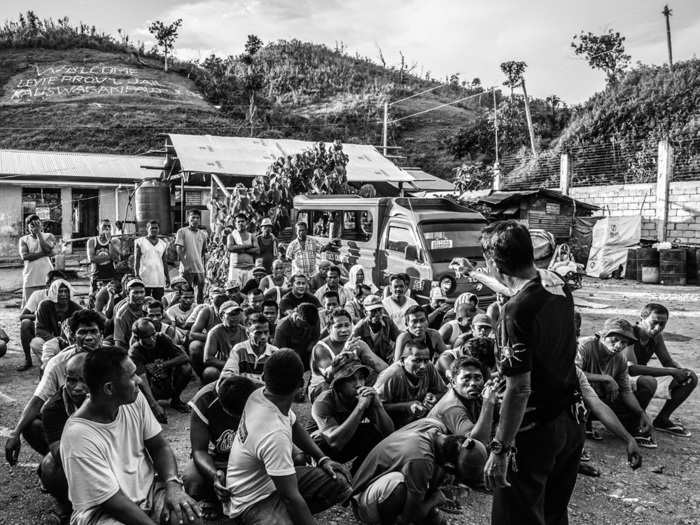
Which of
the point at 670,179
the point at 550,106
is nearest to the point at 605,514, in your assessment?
the point at 670,179

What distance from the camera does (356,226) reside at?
959 cm

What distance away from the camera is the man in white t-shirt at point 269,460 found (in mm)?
2617

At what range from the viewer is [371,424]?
3844mm

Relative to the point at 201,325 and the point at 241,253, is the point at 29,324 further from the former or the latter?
the point at 241,253

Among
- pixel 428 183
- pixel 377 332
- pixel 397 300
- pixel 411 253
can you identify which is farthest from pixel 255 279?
pixel 428 183

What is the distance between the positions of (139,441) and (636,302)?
11.7m

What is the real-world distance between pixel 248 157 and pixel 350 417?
1225 centimetres

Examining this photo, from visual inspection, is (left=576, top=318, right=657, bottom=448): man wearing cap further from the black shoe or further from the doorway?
the doorway

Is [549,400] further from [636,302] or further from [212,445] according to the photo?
[636,302]

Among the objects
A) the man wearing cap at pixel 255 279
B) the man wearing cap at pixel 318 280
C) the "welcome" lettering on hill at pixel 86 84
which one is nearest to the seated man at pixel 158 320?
the man wearing cap at pixel 255 279

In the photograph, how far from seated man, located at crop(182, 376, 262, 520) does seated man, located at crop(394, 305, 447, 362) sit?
199 centimetres

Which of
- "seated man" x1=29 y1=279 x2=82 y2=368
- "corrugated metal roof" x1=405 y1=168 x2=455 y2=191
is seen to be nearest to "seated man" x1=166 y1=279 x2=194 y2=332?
"seated man" x1=29 y1=279 x2=82 y2=368

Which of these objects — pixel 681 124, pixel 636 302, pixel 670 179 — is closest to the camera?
pixel 636 302

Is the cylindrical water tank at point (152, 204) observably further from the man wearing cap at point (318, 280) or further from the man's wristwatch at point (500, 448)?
the man's wristwatch at point (500, 448)
